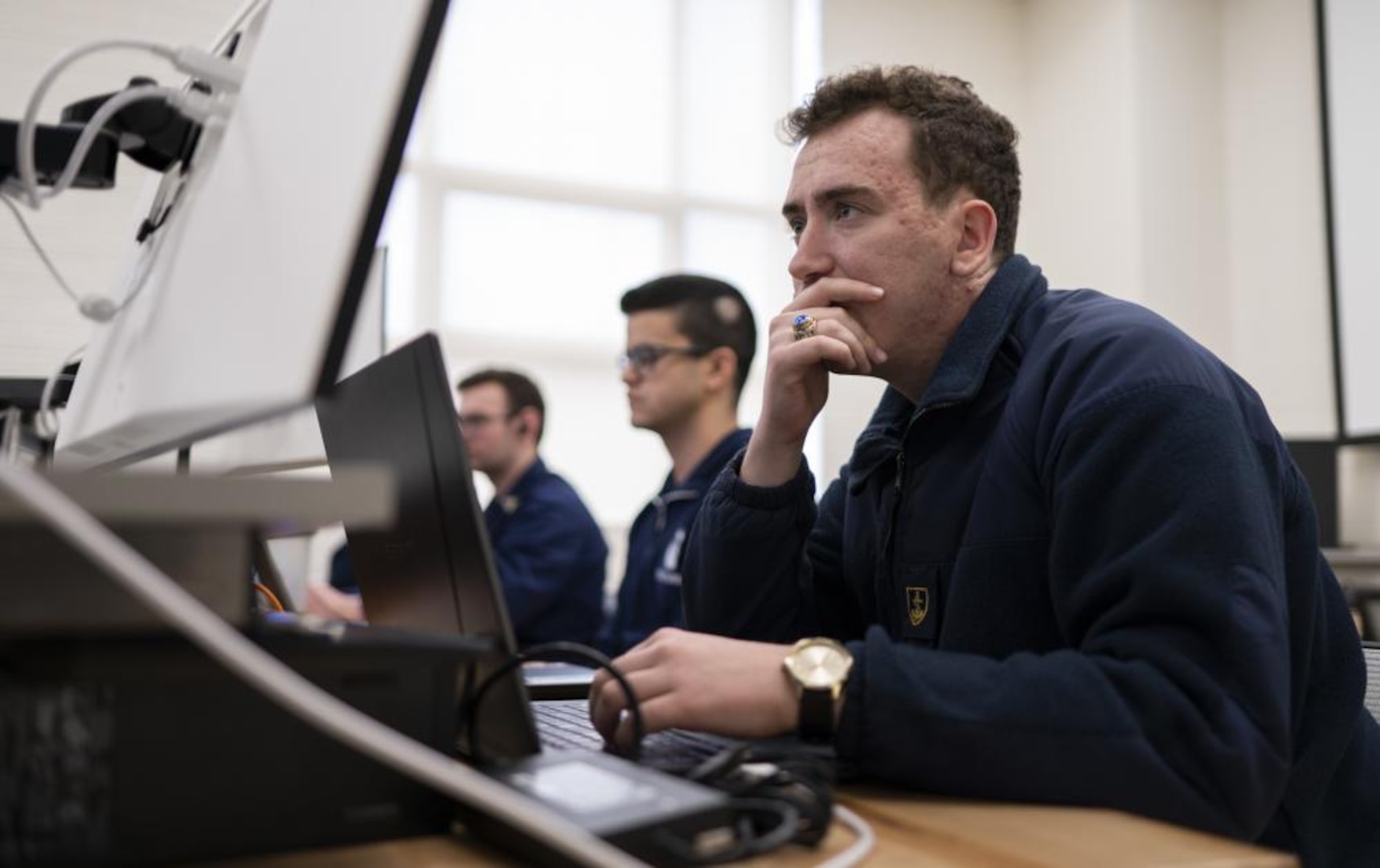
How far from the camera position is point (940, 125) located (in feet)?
4.12

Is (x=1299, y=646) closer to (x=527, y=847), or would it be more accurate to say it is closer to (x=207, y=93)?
(x=527, y=847)

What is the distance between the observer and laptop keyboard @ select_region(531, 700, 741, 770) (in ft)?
2.36

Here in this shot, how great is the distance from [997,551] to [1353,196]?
11.2 ft

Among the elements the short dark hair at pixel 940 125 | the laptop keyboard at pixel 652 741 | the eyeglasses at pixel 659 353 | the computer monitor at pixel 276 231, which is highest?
the short dark hair at pixel 940 125

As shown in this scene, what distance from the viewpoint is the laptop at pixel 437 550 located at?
686 millimetres

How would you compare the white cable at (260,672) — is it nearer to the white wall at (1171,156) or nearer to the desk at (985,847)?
the desk at (985,847)

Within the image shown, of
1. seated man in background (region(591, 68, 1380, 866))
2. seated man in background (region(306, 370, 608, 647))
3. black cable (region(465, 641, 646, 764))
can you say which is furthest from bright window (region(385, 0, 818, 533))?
black cable (region(465, 641, 646, 764))

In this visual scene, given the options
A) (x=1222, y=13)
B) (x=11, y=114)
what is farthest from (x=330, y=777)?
(x=1222, y=13)

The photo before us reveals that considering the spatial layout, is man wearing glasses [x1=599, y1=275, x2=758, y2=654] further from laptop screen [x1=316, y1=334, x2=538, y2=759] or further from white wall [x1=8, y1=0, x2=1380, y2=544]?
laptop screen [x1=316, y1=334, x2=538, y2=759]

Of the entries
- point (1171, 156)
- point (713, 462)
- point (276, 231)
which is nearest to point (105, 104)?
point (276, 231)

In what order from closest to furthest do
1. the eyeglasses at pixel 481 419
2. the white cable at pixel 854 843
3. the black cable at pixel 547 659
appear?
the white cable at pixel 854 843 < the black cable at pixel 547 659 < the eyeglasses at pixel 481 419

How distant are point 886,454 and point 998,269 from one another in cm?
22

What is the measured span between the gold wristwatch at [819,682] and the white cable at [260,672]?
0.87 ft

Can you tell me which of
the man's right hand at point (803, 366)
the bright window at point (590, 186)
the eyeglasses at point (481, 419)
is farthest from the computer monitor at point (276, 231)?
the bright window at point (590, 186)
